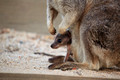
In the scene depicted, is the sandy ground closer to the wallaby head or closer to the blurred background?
the wallaby head

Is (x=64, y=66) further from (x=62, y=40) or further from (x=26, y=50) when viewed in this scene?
(x=26, y=50)

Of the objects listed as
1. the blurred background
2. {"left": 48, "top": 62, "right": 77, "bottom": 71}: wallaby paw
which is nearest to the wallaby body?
{"left": 48, "top": 62, "right": 77, "bottom": 71}: wallaby paw

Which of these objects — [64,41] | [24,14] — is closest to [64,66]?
[64,41]

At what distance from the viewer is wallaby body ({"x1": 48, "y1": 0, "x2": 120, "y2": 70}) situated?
3.54 metres

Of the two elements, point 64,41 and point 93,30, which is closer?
point 93,30

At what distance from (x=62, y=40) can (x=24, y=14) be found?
5.29 meters

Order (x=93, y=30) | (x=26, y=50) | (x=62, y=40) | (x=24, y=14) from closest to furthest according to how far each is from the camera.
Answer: (x=93, y=30)
(x=62, y=40)
(x=26, y=50)
(x=24, y=14)

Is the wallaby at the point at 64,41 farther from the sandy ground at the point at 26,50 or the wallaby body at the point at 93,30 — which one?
the sandy ground at the point at 26,50

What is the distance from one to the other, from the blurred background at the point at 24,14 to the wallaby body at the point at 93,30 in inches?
203

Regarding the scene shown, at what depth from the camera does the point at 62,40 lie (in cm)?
418

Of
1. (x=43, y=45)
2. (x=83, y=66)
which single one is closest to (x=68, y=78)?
(x=83, y=66)

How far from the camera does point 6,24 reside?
29.9 ft

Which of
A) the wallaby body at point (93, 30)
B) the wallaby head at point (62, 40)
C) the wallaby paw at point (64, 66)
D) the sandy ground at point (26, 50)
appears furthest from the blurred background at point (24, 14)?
the wallaby paw at point (64, 66)

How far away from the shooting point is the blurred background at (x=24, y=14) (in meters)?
9.02
